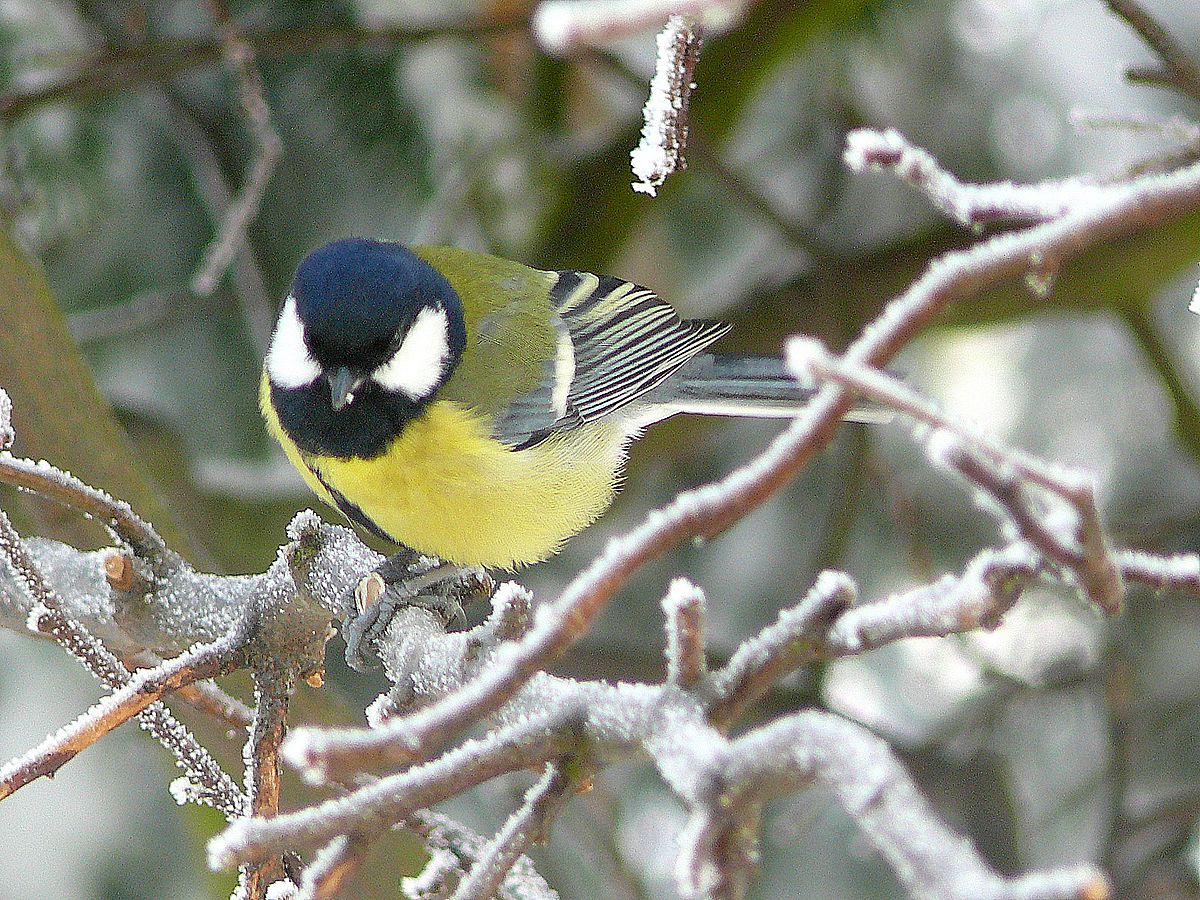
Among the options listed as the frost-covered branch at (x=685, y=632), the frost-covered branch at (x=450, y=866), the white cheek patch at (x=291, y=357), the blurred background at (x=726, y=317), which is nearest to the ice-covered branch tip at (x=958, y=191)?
the frost-covered branch at (x=685, y=632)

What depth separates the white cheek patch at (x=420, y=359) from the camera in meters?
2.12

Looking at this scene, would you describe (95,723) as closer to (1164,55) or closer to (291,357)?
(291,357)

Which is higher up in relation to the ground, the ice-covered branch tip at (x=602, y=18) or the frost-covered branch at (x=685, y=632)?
the ice-covered branch tip at (x=602, y=18)

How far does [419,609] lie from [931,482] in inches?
90.8

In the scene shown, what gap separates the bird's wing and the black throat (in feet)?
1.24

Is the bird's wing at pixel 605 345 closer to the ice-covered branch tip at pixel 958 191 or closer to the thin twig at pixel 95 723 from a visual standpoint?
the thin twig at pixel 95 723

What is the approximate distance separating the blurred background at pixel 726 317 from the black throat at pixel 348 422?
108 centimetres

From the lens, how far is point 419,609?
1.68 meters

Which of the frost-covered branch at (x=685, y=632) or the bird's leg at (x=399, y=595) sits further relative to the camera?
the bird's leg at (x=399, y=595)

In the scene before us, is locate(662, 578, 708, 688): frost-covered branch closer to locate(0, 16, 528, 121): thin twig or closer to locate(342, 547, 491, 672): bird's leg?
locate(342, 547, 491, 672): bird's leg

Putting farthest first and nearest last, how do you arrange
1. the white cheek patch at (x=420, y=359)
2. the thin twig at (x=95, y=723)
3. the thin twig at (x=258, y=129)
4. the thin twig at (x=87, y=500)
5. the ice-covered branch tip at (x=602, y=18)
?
the thin twig at (x=258, y=129), the white cheek patch at (x=420, y=359), the thin twig at (x=87, y=500), the thin twig at (x=95, y=723), the ice-covered branch tip at (x=602, y=18)

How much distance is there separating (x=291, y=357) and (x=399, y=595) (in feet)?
2.01

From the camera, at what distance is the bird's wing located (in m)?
2.50

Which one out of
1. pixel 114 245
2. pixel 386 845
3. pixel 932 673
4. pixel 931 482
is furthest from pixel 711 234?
pixel 386 845
